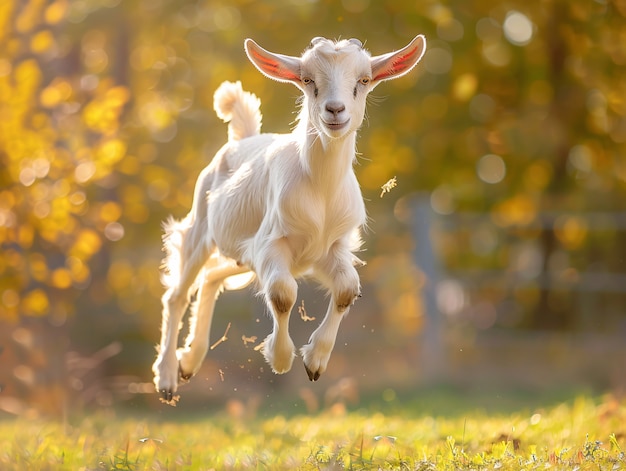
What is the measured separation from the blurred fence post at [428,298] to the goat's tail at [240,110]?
18.3 feet

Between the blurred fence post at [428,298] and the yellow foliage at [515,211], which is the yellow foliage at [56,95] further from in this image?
the yellow foliage at [515,211]

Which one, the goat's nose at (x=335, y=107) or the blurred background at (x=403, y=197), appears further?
the blurred background at (x=403, y=197)

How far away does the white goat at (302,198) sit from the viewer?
14.0 ft

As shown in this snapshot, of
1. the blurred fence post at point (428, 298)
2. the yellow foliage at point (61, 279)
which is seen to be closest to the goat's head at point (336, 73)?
the yellow foliage at point (61, 279)

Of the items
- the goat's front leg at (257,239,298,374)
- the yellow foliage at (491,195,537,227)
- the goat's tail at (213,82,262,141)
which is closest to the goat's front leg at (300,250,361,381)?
the goat's front leg at (257,239,298,374)

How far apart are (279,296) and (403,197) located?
29.8 feet

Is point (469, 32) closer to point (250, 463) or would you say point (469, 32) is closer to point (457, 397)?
point (457, 397)

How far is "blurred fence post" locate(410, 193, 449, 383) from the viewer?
11.0 m

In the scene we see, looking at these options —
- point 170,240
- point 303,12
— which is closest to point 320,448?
point 170,240

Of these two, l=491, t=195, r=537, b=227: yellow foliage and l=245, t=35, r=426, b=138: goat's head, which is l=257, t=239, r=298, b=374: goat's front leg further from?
l=491, t=195, r=537, b=227: yellow foliage

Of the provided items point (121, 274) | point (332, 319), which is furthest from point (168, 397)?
point (121, 274)

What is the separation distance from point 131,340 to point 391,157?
4304mm

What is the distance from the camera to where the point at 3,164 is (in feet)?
26.4

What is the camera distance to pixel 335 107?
13.4 ft
